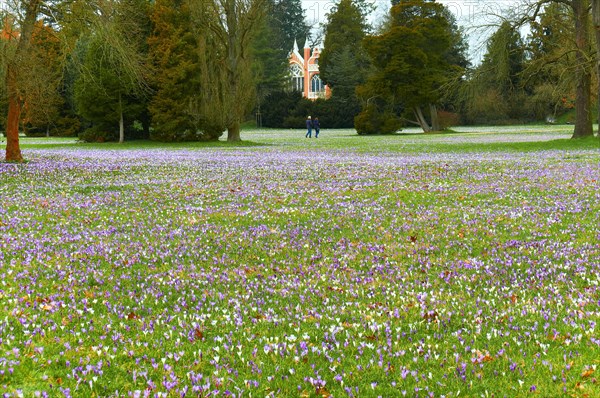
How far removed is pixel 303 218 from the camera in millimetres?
10906

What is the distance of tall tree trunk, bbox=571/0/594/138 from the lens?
3375cm

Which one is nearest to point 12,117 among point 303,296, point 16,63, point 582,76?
point 16,63

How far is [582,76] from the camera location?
3412 cm

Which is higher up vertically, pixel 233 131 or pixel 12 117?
pixel 233 131

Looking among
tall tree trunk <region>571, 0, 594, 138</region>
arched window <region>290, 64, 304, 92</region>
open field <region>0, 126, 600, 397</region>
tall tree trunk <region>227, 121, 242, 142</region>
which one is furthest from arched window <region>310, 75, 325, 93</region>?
open field <region>0, 126, 600, 397</region>

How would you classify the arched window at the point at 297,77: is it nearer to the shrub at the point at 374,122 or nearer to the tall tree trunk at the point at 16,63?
the shrub at the point at 374,122

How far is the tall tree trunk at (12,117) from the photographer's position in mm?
21531

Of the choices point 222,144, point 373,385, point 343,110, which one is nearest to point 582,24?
point 222,144

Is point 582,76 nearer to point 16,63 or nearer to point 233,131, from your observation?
point 233,131

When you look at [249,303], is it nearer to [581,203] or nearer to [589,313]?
[589,313]

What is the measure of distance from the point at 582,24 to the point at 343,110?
187ft

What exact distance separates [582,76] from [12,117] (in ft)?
104

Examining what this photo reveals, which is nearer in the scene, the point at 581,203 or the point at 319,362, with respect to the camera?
the point at 319,362

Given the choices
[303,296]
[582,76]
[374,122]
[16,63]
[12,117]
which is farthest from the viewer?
[374,122]
